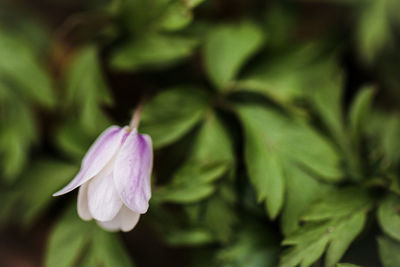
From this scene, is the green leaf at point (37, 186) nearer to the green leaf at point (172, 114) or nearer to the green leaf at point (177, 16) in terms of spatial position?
the green leaf at point (172, 114)

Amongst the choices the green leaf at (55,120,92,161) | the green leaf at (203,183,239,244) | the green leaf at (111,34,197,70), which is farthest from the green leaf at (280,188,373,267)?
the green leaf at (55,120,92,161)

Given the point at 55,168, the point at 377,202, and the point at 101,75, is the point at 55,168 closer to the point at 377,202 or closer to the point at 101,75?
the point at 101,75

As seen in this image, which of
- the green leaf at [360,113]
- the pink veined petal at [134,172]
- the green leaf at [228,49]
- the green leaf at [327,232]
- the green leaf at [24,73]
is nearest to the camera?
the pink veined petal at [134,172]

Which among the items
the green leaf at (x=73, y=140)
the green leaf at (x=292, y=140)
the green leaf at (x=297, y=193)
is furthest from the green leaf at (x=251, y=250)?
the green leaf at (x=73, y=140)

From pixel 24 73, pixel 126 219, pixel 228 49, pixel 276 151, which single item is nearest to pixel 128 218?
pixel 126 219

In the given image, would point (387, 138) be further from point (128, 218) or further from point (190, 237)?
point (128, 218)
